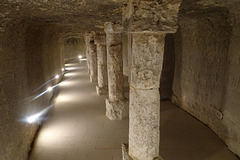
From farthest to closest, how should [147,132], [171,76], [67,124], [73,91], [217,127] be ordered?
[73,91] < [171,76] < [67,124] < [217,127] < [147,132]

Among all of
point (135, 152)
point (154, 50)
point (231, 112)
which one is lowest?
point (135, 152)

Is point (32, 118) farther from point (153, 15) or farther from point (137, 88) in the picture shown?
point (153, 15)

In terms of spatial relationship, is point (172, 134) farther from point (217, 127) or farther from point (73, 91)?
point (73, 91)

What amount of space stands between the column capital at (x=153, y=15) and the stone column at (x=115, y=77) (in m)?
3.18

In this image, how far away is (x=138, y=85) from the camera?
9.86ft

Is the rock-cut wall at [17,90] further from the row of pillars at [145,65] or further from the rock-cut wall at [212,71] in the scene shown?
the rock-cut wall at [212,71]

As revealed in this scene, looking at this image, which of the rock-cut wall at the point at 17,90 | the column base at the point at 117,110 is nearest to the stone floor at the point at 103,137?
the column base at the point at 117,110

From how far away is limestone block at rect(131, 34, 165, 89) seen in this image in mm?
2859

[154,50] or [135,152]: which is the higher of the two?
[154,50]

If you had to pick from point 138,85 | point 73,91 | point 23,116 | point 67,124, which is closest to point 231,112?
point 138,85

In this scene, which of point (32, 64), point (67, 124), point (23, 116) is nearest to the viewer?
point (23, 116)

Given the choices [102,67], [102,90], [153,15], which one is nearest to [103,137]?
[153,15]

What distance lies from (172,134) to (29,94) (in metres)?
4.41

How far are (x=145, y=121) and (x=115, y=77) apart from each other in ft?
11.2
